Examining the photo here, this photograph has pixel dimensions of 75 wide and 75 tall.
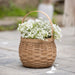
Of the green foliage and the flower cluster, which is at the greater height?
the green foliage

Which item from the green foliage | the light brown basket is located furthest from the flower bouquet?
the green foliage

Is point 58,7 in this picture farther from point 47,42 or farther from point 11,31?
point 47,42

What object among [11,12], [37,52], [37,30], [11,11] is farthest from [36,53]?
[11,11]

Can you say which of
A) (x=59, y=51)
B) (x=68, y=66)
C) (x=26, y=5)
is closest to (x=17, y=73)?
(x=68, y=66)

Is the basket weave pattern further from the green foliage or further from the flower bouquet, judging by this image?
the green foliage

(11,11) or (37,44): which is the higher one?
(11,11)

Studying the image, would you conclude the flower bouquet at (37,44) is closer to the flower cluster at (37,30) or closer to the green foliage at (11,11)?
the flower cluster at (37,30)

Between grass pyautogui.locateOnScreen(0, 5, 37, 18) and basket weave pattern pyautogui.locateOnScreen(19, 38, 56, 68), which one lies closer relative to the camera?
basket weave pattern pyautogui.locateOnScreen(19, 38, 56, 68)

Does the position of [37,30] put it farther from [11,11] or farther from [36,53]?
[11,11]

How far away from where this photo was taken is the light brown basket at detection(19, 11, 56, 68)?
3.58m

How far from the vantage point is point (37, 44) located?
Answer: 3590mm

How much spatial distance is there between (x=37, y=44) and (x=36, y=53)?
127 mm

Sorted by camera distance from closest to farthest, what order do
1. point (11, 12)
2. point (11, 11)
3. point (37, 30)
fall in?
point (37, 30)
point (11, 12)
point (11, 11)

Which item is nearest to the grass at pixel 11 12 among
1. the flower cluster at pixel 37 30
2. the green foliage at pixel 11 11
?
the green foliage at pixel 11 11
